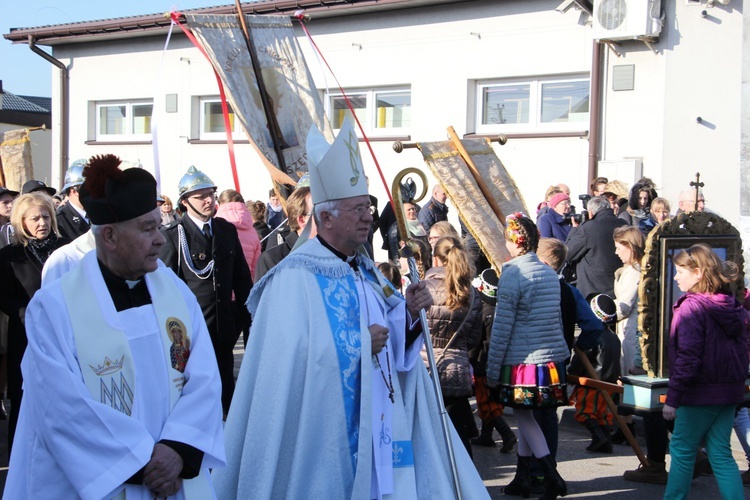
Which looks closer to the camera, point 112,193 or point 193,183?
point 112,193

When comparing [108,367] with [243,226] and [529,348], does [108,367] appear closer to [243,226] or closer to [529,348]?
[529,348]

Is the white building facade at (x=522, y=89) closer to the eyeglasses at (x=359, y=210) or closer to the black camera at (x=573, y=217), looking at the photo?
the black camera at (x=573, y=217)

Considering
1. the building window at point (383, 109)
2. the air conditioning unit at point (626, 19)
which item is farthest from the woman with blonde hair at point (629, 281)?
the building window at point (383, 109)

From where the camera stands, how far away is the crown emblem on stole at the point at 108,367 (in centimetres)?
302

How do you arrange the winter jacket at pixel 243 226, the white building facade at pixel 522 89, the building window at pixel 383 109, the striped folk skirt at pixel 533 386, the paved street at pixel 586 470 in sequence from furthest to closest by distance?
the building window at pixel 383 109, the white building facade at pixel 522 89, the winter jacket at pixel 243 226, the paved street at pixel 586 470, the striped folk skirt at pixel 533 386

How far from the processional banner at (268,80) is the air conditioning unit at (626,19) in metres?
5.95

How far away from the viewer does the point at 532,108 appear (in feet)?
46.1

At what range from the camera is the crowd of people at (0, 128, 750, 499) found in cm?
304

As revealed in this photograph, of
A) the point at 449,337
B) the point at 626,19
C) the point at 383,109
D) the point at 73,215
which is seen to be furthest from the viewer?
the point at 383,109

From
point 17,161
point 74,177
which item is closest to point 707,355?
point 74,177

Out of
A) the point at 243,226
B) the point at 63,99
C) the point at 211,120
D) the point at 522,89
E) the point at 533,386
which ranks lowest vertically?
the point at 533,386

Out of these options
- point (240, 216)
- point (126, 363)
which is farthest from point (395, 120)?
point (126, 363)

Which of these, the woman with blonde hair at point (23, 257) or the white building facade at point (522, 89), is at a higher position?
the white building facade at point (522, 89)

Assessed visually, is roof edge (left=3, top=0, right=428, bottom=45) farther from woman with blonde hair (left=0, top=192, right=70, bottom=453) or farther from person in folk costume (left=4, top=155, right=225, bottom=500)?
person in folk costume (left=4, top=155, right=225, bottom=500)
